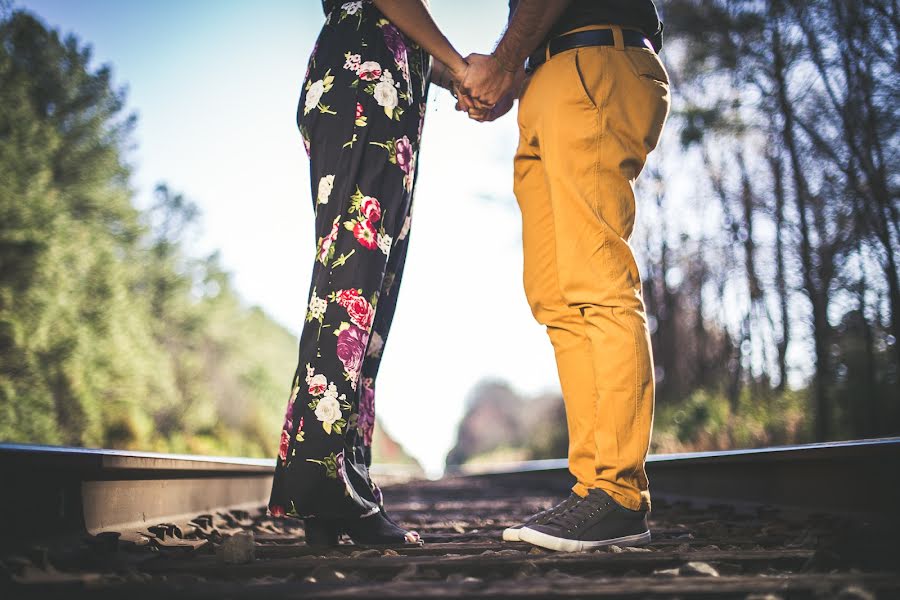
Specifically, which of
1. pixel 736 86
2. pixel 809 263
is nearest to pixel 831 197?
pixel 809 263

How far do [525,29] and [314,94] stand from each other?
0.67 meters

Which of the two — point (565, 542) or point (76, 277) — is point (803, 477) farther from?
point (76, 277)

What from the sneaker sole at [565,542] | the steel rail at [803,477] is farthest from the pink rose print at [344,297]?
the steel rail at [803,477]

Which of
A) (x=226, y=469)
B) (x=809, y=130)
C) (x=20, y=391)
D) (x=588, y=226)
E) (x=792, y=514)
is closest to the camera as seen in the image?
(x=588, y=226)

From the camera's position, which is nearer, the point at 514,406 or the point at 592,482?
the point at 592,482

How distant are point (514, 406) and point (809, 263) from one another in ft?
231

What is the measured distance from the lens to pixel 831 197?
418 inches

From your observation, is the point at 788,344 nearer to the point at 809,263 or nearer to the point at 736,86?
the point at 809,263

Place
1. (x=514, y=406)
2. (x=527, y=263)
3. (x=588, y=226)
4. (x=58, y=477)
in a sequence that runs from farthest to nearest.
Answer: (x=514, y=406) < (x=527, y=263) < (x=588, y=226) < (x=58, y=477)

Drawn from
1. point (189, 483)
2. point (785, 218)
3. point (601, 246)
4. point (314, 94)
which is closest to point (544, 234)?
point (601, 246)

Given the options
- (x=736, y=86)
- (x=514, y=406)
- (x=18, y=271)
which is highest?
(x=736, y=86)

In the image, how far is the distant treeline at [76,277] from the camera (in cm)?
1716

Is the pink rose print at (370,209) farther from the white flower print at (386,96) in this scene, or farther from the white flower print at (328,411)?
the white flower print at (328,411)

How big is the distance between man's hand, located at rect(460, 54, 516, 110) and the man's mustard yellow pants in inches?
4.8
